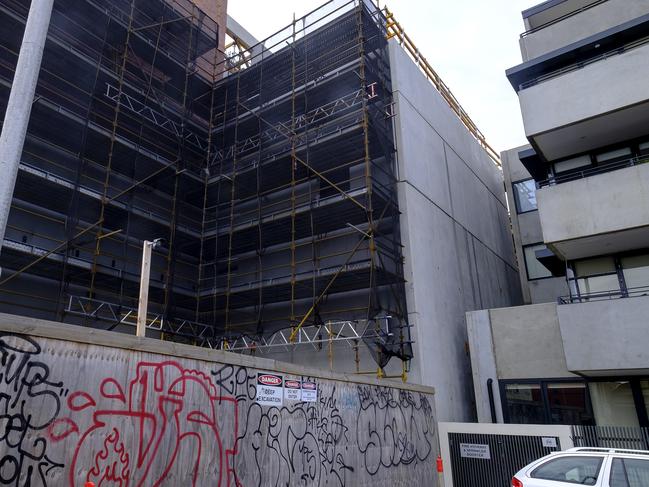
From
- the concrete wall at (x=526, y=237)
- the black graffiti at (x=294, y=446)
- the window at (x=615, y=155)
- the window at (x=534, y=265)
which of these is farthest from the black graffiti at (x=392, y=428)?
the window at (x=534, y=265)

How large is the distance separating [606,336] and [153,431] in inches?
414

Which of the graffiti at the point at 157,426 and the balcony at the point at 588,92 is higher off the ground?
the balcony at the point at 588,92

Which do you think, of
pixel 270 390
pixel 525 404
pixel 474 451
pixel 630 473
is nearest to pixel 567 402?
pixel 525 404

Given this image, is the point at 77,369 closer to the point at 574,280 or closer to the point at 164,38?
the point at 574,280

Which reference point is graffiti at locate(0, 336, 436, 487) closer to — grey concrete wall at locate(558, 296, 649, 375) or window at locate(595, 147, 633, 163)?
grey concrete wall at locate(558, 296, 649, 375)

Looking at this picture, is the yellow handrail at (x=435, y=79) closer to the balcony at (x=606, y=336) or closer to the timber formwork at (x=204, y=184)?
the timber formwork at (x=204, y=184)

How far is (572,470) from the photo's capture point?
22.7 ft

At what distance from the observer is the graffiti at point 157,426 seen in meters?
4.20

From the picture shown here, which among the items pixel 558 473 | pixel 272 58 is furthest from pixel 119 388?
pixel 272 58

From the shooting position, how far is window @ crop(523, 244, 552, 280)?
19.3m

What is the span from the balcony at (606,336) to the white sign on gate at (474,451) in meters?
2.98

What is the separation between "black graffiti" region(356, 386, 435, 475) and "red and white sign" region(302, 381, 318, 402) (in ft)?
4.63

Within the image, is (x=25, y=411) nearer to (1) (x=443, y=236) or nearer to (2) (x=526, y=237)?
(1) (x=443, y=236)

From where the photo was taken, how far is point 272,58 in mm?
18641
